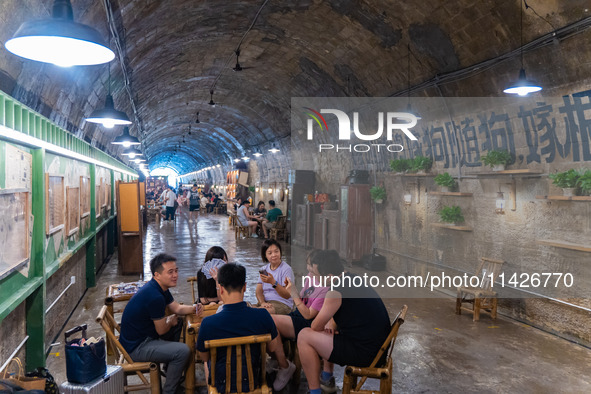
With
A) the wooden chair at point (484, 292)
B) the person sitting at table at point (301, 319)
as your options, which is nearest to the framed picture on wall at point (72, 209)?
the person sitting at table at point (301, 319)

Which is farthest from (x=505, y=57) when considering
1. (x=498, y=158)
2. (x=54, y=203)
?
(x=54, y=203)

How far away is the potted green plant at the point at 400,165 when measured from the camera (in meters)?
9.19

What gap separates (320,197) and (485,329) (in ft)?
25.0

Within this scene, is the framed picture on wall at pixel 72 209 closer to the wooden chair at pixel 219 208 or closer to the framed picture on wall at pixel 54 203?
the framed picture on wall at pixel 54 203

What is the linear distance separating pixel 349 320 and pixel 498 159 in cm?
413

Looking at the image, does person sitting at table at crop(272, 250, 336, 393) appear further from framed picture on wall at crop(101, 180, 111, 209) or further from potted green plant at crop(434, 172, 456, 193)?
framed picture on wall at crop(101, 180, 111, 209)

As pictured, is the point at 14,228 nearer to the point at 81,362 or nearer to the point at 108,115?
the point at 81,362

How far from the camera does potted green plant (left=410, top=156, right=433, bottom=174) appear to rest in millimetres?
8609

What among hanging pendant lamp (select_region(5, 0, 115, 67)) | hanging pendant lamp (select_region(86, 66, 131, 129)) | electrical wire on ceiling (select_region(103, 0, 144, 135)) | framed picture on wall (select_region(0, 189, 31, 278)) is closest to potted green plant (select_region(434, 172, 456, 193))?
hanging pendant lamp (select_region(86, 66, 131, 129))

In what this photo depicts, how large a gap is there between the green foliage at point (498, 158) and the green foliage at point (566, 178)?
1021 millimetres

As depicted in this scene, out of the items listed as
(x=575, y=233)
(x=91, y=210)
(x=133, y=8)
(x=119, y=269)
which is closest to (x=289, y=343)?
(x=575, y=233)

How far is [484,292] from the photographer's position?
637 cm

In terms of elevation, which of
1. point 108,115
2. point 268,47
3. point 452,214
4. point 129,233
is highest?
point 268,47

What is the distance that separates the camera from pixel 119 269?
9.62 metres
